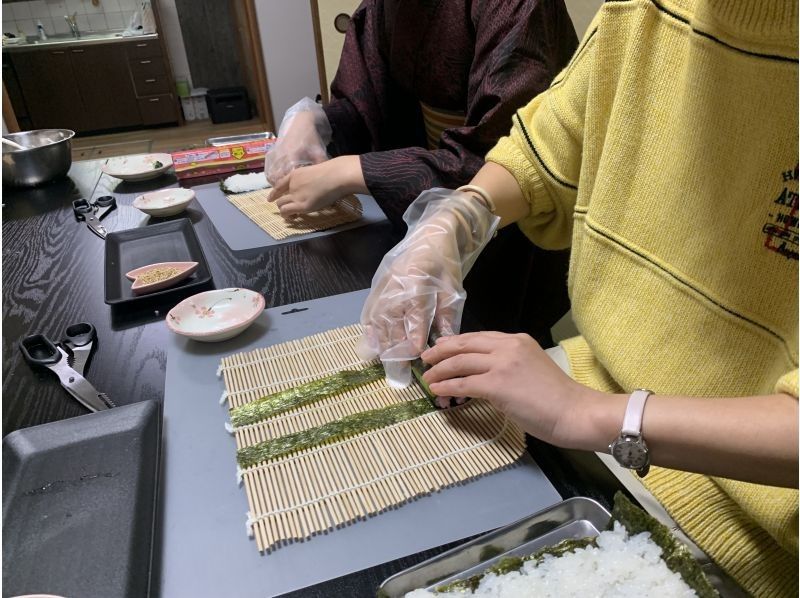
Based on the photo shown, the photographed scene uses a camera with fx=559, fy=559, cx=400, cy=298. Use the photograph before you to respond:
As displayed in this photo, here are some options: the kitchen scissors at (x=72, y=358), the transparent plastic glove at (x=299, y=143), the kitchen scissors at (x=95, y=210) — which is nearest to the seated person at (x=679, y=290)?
the kitchen scissors at (x=72, y=358)

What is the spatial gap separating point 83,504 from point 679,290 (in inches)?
27.2

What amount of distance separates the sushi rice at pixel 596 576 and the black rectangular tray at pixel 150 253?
72 cm

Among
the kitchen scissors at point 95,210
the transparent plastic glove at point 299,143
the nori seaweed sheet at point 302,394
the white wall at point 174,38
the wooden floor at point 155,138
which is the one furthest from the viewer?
the white wall at point 174,38

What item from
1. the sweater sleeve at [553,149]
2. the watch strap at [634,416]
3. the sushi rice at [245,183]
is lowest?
the sushi rice at [245,183]

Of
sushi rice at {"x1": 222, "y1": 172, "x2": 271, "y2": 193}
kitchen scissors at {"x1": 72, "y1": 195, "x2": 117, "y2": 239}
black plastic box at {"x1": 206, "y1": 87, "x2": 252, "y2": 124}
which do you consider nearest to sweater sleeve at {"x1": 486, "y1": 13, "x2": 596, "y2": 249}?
sushi rice at {"x1": 222, "y1": 172, "x2": 271, "y2": 193}

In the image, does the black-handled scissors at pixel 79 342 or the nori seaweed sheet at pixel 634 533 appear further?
the black-handled scissors at pixel 79 342

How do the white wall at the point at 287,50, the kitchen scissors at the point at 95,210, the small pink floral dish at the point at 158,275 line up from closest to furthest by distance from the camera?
1. the small pink floral dish at the point at 158,275
2. the kitchen scissors at the point at 95,210
3. the white wall at the point at 287,50

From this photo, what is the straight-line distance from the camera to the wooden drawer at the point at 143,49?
17.4 ft

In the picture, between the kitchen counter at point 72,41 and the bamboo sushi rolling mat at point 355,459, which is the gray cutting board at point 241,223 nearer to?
the bamboo sushi rolling mat at point 355,459

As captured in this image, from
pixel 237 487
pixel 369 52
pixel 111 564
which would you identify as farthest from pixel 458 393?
pixel 369 52

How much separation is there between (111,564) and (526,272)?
3.10 ft

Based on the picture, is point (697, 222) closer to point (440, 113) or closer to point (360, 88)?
point (440, 113)

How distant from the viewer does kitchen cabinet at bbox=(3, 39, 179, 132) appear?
5.14 metres

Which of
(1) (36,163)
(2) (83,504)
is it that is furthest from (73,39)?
(2) (83,504)
